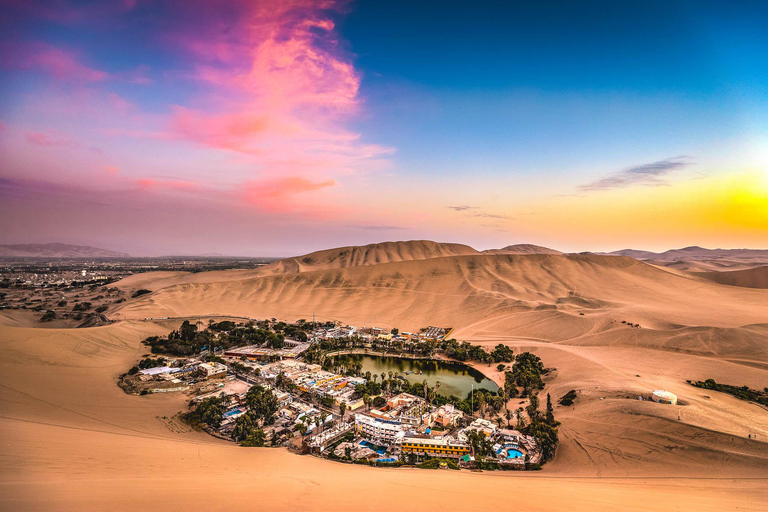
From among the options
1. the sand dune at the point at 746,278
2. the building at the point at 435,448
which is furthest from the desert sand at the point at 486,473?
the sand dune at the point at 746,278

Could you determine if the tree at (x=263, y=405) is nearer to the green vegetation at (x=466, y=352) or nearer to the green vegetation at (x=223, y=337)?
the green vegetation at (x=223, y=337)

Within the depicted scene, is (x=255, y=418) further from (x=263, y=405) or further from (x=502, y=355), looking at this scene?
(x=502, y=355)

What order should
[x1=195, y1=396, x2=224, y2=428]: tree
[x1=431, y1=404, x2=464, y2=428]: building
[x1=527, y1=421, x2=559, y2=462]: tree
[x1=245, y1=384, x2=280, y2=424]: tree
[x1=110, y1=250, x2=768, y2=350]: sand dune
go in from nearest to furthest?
[x1=527, y1=421, x2=559, y2=462]: tree < [x1=195, y1=396, x2=224, y2=428]: tree < [x1=245, y1=384, x2=280, y2=424]: tree < [x1=431, y1=404, x2=464, y2=428]: building < [x1=110, y1=250, x2=768, y2=350]: sand dune

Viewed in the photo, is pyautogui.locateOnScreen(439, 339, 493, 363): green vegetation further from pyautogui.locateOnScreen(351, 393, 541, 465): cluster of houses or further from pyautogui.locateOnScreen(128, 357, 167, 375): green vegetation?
pyautogui.locateOnScreen(128, 357, 167, 375): green vegetation

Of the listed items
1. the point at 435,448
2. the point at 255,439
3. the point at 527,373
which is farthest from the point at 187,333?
the point at 527,373

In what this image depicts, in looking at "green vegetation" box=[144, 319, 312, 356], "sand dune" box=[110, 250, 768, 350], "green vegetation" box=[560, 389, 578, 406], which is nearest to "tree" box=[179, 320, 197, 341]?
"green vegetation" box=[144, 319, 312, 356]
